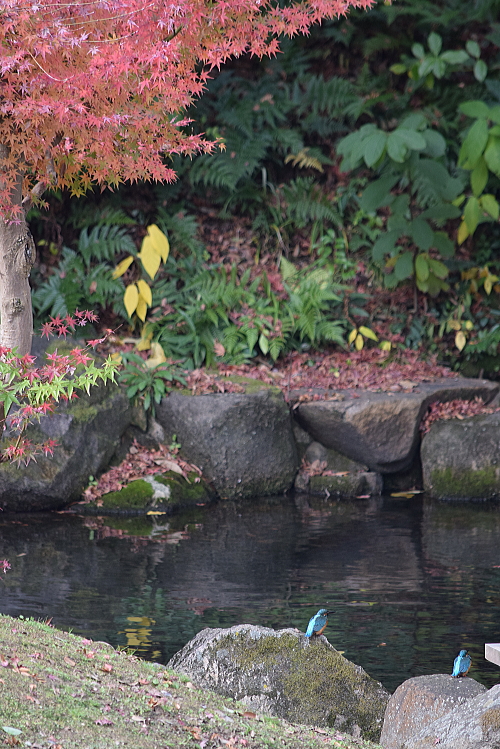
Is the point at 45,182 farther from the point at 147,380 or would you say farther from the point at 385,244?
the point at 385,244

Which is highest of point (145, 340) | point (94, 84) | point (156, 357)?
point (94, 84)

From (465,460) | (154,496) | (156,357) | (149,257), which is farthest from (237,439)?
(149,257)

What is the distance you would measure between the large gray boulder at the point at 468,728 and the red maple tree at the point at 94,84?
8.21 ft

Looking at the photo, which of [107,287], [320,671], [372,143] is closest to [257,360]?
[107,287]

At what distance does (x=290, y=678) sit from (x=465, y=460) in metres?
4.87

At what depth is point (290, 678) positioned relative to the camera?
3.89 meters

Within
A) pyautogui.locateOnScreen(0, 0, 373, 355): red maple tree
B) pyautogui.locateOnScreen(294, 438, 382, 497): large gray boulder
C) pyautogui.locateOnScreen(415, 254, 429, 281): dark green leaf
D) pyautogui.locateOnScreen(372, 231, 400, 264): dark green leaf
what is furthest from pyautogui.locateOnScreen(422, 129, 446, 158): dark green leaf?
pyautogui.locateOnScreen(0, 0, 373, 355): red maple tree

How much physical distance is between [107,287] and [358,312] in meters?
3.29

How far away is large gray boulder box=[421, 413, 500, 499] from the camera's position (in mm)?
8227

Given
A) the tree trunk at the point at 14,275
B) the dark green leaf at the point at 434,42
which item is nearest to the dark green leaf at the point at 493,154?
the dark green leaf at the point at 434,42

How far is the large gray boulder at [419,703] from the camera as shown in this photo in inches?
138

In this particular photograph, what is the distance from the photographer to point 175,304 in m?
10.2

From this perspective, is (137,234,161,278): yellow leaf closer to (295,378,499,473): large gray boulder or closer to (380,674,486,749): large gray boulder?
(295,378,499,473): large gray boulder

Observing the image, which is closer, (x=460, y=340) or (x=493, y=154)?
(x=493, y=154)
